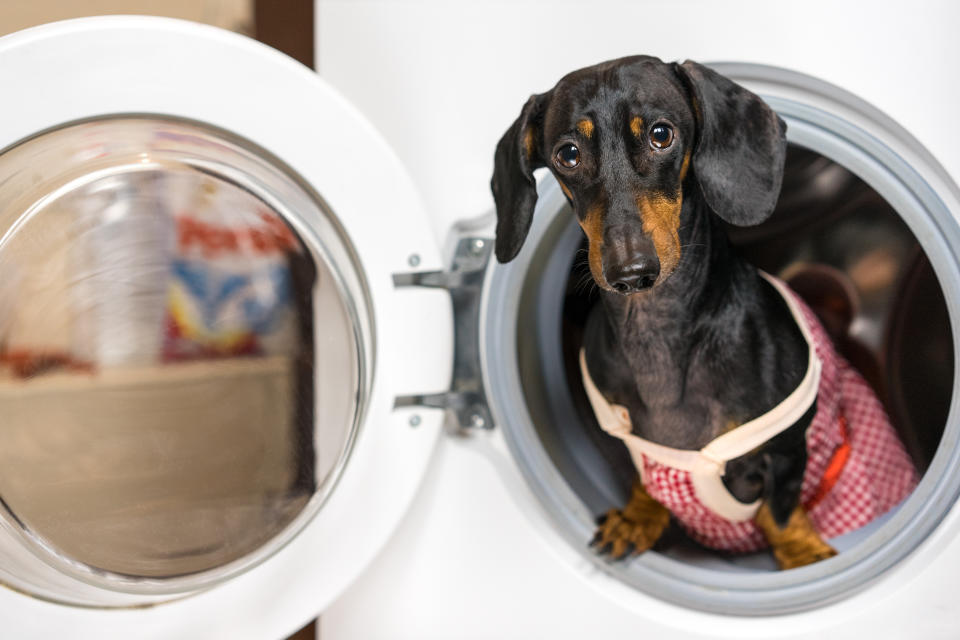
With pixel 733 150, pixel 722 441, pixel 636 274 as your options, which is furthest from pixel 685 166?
pixel 722 441

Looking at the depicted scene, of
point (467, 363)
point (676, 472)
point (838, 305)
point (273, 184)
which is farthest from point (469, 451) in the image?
point (838, 305)

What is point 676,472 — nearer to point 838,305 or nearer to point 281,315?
point 281,315

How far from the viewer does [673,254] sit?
0.77m

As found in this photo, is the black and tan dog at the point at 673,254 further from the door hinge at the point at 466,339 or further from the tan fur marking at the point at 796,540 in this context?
the door hinge at the point at 466,339

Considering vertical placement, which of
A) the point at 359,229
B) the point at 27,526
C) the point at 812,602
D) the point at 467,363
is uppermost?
the point at 359,229

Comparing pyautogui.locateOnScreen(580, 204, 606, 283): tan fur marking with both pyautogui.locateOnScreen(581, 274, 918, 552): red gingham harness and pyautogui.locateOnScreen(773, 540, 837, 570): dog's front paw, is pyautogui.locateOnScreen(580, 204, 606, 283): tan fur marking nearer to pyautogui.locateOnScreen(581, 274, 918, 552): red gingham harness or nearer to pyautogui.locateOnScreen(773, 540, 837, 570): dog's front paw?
pyautogui.locateOnScreen(581, 274, 918, 552): red gingham harness

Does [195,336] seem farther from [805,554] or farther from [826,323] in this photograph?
[826,323]

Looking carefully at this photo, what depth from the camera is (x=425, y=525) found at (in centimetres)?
111

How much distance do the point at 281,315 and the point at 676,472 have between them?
1.78ft

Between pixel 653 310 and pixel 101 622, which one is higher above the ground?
pixel 653 310

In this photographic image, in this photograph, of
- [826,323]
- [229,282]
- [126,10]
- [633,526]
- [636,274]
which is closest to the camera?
[636,274]

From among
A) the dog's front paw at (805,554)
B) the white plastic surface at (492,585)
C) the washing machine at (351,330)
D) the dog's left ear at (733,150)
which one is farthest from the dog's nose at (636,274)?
the dog's front paw at (805,554)

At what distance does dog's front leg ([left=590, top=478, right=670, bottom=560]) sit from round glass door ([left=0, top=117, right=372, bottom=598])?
37 centimetres

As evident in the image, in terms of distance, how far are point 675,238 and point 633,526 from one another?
48 centimetres
